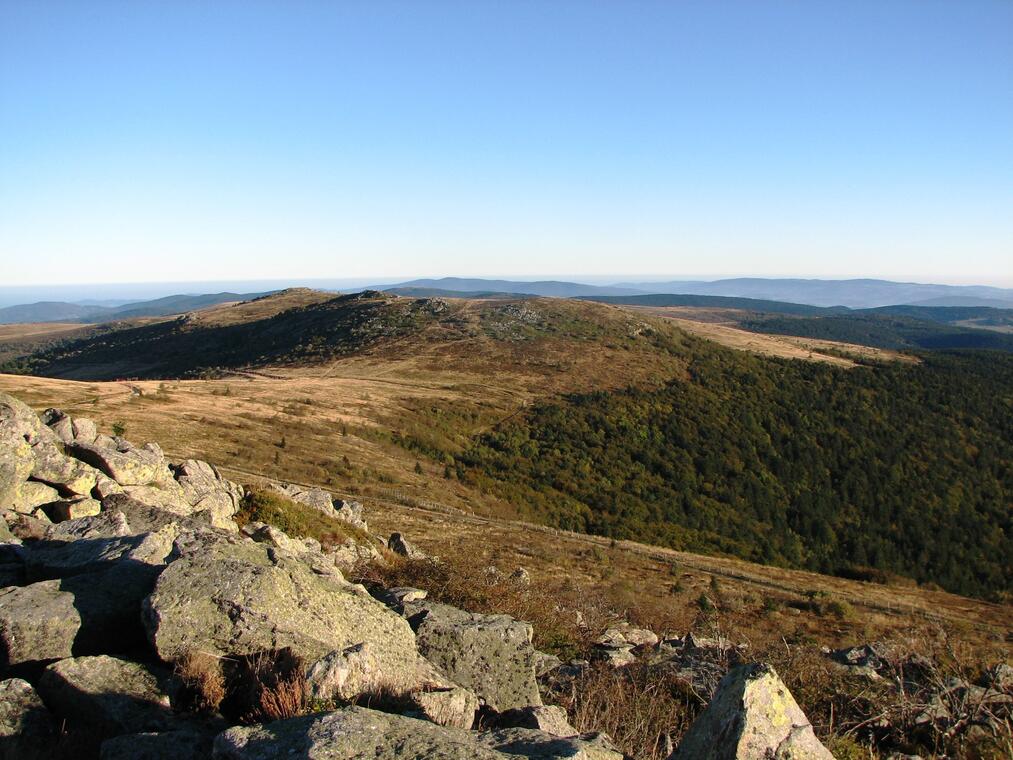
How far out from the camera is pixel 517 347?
71.9 metres

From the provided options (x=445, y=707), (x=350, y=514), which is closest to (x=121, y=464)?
(x=350, y=514)

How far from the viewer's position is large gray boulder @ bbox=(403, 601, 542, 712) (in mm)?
6094

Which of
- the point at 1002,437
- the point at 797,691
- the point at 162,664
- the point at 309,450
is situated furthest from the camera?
the point at 1002,437

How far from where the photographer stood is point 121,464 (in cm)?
1184

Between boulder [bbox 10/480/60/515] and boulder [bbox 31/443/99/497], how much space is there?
0.16 m

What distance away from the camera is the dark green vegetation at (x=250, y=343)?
74062 millimetres

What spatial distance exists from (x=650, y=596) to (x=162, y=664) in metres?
17.5

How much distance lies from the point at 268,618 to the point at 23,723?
1748 mm

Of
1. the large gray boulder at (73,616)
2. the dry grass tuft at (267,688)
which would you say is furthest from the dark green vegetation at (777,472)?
the dry grass tuft at (267,688)

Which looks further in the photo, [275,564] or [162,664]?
[275,564]

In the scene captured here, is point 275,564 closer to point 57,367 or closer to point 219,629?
point 219,629

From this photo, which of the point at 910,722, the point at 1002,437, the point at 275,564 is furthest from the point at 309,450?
the point at 1002,437

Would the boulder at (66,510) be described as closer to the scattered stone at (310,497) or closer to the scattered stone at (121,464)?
the scattered stone at (121,464)

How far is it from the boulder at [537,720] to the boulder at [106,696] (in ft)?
8.93
